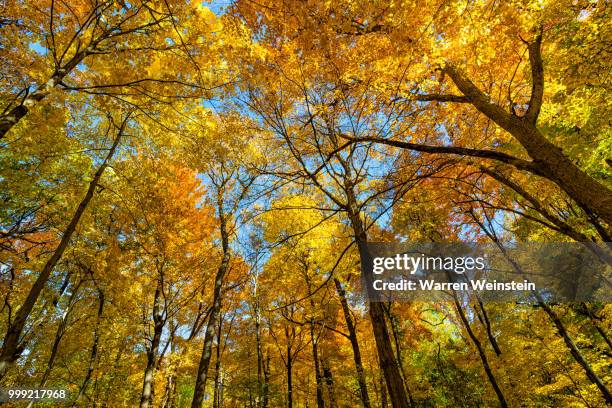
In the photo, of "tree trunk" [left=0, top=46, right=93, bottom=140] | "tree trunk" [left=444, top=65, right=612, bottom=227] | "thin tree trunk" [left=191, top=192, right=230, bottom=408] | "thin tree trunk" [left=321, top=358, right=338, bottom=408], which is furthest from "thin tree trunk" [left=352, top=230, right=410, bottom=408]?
"thin tree trunk" [left=321, top=358, right=338, bottom=408]

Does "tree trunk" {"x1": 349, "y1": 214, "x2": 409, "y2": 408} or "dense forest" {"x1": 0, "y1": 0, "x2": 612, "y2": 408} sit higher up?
"dense forest" {"x1": 0, "y1": 0, "x2": 612, "y2": 408}

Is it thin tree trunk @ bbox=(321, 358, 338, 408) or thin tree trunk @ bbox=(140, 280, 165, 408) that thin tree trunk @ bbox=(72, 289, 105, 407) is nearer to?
thin tree trunk @ bbox=(140, 280, 165, 408)

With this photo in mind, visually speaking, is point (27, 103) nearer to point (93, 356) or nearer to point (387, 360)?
point (387, 360)

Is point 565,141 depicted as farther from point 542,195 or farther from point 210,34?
point 210,34

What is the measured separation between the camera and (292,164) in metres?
6.64

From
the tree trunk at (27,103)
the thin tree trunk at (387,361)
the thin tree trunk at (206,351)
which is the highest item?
the tree trunk at (27,103)

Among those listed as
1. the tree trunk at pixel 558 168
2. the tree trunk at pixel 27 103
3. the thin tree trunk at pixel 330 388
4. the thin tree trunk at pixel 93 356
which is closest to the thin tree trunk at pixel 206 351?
the thin tree trunk at pixel 330 388

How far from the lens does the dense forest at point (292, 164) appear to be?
13.3 ft

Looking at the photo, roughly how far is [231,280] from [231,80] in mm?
10517

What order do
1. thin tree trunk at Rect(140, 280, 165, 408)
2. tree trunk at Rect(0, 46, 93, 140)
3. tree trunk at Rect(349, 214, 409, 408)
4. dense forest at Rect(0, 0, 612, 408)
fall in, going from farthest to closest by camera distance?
thin tree trunk at Rect(140, 280, 165, 408) < dense forest at Rect(0, 0, 612, 408) < tree trunk at Rect(349, 214, 409, 408) < tree trunk at Rect(0, 46, 93, 140)

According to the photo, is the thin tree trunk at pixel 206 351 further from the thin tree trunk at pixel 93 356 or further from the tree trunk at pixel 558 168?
the tree trunk at pixel 558 168

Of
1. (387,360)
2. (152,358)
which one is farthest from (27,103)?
(152,358)

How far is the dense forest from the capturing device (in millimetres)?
4047

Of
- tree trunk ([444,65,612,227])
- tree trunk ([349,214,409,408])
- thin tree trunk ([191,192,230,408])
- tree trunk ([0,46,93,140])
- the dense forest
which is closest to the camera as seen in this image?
tree trunk ([0,46,93,140])
